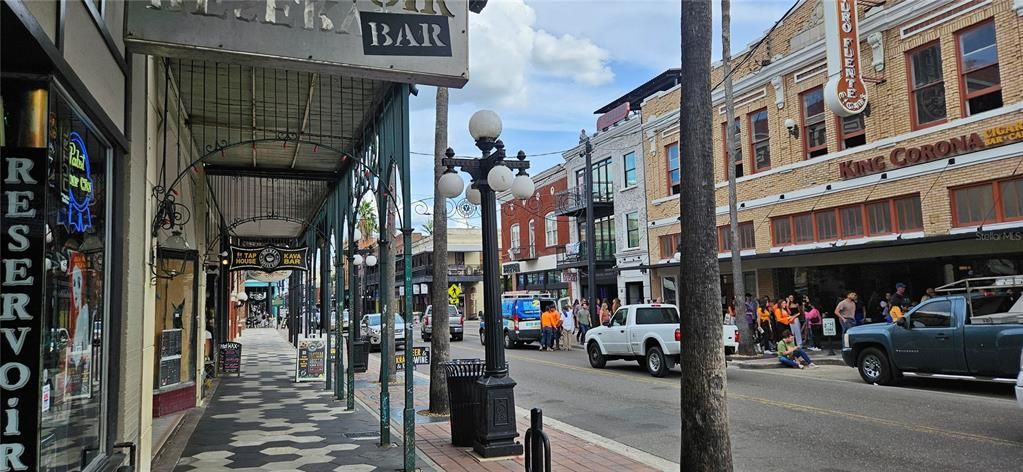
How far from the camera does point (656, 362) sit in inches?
646

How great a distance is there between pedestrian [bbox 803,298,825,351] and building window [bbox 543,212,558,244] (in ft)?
66.9

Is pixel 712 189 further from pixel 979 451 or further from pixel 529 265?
pixel 529 265

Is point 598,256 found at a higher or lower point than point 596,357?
higher

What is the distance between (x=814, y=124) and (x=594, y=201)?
13611 mm

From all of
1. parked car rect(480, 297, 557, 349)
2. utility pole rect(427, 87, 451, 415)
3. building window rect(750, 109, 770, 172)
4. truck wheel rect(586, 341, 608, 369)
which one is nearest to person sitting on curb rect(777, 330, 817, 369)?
truck wheel rect(586, 341, 608, 369)

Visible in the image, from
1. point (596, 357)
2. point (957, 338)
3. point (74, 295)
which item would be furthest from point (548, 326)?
point (74, 295)

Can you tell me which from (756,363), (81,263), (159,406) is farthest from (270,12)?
(756,363)

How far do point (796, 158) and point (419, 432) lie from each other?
56.5 ft

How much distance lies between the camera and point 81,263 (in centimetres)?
410

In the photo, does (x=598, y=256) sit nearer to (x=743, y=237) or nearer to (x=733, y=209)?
(x=743, y=237)

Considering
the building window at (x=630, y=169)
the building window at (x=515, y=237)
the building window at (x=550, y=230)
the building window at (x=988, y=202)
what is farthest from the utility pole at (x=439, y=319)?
the building window at (x=515, y=237)

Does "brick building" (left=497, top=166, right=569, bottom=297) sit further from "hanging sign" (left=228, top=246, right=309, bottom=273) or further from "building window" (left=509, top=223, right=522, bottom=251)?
"hanging sign" (left=228, top=246, right=309, bottom=273)

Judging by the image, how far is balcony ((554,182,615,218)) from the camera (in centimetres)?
3397

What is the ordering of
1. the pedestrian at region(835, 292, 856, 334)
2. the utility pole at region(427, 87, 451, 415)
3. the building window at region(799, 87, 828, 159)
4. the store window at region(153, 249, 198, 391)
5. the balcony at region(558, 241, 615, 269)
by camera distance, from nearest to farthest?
1. the store window at region(153, 249, 198, 391)
2. the utility pole at region(427, 87, 451, 415)
3. the pedestrian at region(835, 292, 856, 334)
4. the building window at region(799, 87, 828, 159)
5. the balcony at region(558, 241, 615, 269)
